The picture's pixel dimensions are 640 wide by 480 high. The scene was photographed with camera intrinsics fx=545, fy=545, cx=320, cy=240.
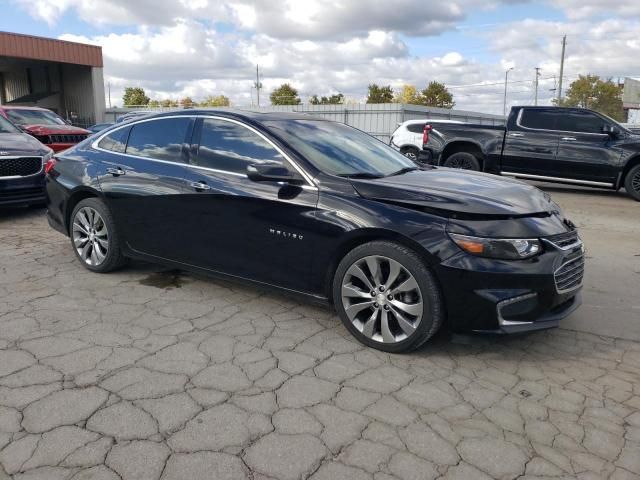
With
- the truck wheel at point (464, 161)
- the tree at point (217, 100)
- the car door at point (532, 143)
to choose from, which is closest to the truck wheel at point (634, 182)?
the car door at point (532, 143)

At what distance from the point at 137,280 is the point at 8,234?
2988 millimetres

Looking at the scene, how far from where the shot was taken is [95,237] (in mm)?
5117

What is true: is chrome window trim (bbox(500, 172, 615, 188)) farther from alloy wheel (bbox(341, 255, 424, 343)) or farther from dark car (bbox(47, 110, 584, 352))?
alloy wheel (bbox(341, 255, 424, 343))

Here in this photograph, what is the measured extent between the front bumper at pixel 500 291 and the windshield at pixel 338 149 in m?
1.14

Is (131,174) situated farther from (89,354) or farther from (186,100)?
(186,100)

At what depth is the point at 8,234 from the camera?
272 inches

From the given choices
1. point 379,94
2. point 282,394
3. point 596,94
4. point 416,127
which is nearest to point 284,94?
point 379,94

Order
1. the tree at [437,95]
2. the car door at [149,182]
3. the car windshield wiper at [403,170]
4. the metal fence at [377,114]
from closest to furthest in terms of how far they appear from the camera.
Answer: the car windshield wiper at [403,170] < the car door at [149,182] < the metal fence at [377,114] < the tree at [437,95]

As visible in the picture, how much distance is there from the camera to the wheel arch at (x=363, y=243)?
335cm

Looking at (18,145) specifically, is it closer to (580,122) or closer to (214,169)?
(214,169)

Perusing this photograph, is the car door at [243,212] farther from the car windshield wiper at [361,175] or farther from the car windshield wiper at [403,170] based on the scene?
the car windshield wiper at [403,170]

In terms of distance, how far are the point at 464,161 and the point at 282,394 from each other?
1025 cm

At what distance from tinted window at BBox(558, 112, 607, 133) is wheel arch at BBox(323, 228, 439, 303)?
952 cm

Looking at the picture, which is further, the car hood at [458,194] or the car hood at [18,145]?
the car hood at [18,145]
